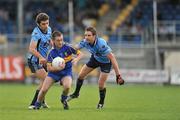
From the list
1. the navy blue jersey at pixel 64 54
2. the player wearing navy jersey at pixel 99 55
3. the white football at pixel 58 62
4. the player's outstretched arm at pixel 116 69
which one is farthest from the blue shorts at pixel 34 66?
the player's outstretched arm at pixel 116 69

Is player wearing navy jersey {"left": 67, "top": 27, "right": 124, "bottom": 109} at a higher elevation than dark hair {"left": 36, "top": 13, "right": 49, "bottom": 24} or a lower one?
lower

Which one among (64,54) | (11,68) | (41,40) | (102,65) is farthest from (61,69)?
(11,68)

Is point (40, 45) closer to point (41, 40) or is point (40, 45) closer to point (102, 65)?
point (41, 40)

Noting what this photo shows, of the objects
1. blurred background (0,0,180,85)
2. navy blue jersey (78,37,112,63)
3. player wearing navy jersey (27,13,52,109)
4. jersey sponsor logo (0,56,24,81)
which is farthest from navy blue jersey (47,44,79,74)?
jersey sponsor logo (0,56,24,81)

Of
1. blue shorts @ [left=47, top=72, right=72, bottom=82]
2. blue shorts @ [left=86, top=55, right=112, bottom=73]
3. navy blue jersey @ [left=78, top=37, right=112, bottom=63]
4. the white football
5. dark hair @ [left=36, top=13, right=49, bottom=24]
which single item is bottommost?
blue shorts @ [left=47, top=72, right=72, bottom=82]

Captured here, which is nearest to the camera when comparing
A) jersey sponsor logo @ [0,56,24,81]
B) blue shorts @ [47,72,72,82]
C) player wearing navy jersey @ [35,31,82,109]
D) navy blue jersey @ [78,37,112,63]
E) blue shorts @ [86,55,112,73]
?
player wearing navy jersey @ [35,31,82,109]

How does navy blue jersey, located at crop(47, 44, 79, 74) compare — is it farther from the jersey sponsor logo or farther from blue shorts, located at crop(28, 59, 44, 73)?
the jersey sponsor logo

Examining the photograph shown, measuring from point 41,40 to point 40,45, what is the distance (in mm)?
183

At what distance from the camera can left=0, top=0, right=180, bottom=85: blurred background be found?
37062 millimetres

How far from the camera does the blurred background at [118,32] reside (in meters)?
37.1

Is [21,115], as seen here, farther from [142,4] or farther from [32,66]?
[142,4]

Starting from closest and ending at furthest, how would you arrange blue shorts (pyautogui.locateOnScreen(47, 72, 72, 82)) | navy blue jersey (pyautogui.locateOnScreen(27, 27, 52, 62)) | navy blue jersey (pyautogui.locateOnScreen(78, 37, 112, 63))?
blue shorts (pyautogui.locateOnScreen(47, 72, 72, 82))
navy blue jersey (pyautogui.locateOnScreen(78, 37, 112, 63))
navy blue jersey (pyautogui.locateOnScreen(27, 27, 52, 62))

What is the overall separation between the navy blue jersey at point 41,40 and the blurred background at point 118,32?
17844mm

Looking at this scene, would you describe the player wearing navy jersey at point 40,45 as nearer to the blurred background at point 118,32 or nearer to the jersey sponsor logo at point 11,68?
the blurred background at point 118,32
